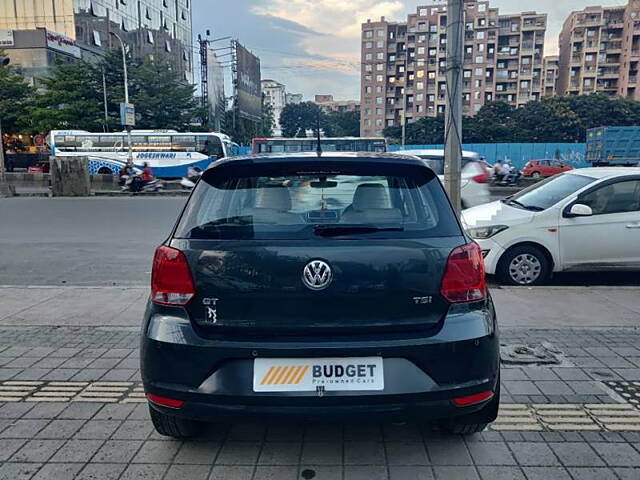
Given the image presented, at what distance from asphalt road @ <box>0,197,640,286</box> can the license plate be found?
16.9 feet

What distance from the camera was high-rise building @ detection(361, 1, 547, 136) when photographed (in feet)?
267

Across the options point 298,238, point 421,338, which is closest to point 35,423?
point 298,238

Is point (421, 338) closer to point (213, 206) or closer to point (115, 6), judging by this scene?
point (213, 206)

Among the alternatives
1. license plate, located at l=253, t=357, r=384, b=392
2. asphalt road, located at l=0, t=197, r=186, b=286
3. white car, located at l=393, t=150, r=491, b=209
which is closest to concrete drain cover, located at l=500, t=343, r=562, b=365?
license plate, located at l=253, t=357, r=384, b=392

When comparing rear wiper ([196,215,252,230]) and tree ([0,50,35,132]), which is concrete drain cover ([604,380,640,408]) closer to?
rear wiper ([196,215,252,230])

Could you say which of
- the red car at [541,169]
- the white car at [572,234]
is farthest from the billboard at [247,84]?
the white car at [572,234]

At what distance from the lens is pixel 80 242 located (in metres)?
10.4

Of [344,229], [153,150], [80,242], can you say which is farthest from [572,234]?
[153,150]

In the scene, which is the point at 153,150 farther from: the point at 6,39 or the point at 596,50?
the point at 596,50

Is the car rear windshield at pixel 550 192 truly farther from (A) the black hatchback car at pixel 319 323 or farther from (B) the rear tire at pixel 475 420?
(A) the black hatchback car at pixel 319 323

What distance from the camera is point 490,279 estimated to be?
23.0 ft

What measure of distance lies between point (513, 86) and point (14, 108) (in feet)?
231

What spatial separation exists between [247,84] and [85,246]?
51241mm

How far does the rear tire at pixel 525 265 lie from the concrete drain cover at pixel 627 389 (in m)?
2.98
